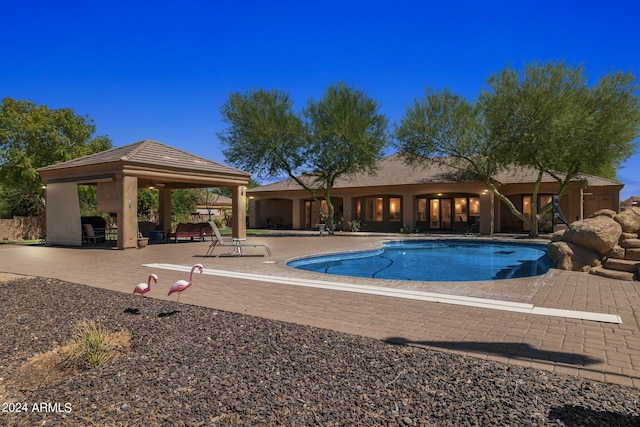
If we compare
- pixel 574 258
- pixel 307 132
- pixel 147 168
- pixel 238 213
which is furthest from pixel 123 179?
pixel 574 258

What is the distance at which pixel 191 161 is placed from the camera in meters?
18.3

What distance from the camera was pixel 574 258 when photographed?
9.88 meters

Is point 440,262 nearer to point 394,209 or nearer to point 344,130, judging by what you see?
point 344,130

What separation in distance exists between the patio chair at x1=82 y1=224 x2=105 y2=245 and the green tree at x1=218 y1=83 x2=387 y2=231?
349 inches

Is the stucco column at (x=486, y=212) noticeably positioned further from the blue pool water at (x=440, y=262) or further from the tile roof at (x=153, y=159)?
the tile roof at (x=153, y=159)

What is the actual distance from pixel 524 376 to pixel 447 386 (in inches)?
27.3

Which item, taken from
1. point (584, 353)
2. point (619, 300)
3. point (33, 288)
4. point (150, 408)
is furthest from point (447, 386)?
point (33, 288)

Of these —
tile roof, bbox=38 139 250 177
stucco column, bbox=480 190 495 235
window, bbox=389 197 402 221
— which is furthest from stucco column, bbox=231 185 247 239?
stucco column, bbox=480 190 495 235

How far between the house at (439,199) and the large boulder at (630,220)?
1163cm

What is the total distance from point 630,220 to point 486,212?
13.7 m

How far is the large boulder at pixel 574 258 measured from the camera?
974cm

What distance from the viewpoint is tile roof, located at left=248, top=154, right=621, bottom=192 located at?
24.9 m

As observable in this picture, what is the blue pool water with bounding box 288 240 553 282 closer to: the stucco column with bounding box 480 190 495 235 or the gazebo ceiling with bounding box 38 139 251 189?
the stucco column with bounding box 480 190 495 235

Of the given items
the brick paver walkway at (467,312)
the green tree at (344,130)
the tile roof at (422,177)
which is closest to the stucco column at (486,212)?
the tile roof at (422,177)
